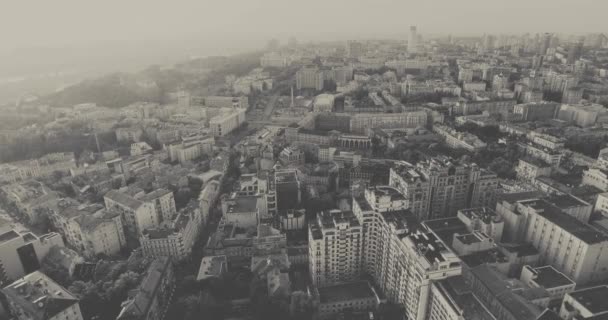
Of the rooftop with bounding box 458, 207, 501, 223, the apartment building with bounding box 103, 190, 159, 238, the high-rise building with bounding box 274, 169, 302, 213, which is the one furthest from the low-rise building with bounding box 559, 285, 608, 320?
the apartment building with bounding box 103, 190, 159, 238

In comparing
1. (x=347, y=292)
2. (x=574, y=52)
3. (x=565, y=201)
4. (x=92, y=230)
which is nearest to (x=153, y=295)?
(x=92, y=230)

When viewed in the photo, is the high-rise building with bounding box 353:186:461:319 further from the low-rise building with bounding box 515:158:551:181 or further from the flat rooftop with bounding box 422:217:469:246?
the low-rise building with bounding box 515:158:551:181

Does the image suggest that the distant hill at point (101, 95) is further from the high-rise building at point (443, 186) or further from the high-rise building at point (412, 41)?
the high-rise building at point (412, 41)

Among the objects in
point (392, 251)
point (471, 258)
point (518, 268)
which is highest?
point (392, 251)

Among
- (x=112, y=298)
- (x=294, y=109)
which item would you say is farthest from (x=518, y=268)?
(x=294, y=109)

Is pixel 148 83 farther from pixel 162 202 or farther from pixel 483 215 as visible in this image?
pixel 483 215

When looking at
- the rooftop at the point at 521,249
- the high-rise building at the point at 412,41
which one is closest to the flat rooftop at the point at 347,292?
the rooftop at the point at 521,249

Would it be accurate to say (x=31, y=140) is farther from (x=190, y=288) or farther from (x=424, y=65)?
(x=424, y=65)
